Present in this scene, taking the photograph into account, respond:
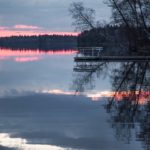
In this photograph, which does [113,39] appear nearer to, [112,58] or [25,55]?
[112,58]

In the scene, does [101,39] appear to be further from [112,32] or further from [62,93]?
[62,93]

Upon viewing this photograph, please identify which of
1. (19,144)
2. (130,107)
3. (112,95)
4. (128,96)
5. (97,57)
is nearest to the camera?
(19,144)

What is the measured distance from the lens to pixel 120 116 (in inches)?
741

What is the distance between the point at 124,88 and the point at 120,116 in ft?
30.4

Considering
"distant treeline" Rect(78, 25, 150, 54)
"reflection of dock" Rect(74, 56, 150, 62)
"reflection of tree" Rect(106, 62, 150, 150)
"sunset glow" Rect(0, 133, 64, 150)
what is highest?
"distant treeline" Rect(78, 25, 150, 54)

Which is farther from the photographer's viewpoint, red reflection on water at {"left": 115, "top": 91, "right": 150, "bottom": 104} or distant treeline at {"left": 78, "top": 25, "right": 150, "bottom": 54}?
distant treeline at {"left": 78, "top": 25, "right": 150, "bottom": 54}

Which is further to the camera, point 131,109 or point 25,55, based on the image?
point 25,55

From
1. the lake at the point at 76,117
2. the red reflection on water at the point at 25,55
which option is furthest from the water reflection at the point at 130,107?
the red reflection on water at the point at 25,55

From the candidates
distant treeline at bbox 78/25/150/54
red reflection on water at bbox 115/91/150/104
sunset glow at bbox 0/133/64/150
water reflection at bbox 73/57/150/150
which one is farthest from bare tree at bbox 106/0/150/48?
sunset glow at bbox 0/133/64/150

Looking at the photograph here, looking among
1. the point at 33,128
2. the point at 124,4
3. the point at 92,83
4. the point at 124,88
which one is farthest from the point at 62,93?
the point at 124,4

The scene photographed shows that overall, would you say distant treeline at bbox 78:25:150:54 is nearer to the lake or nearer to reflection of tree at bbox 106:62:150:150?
the lake

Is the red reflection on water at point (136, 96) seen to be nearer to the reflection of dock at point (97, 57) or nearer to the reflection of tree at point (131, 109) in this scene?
the reflection of tree at point (131, 109)

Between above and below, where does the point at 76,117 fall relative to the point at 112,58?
below

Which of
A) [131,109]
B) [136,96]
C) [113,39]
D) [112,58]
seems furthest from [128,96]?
[113,39]
